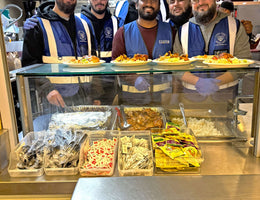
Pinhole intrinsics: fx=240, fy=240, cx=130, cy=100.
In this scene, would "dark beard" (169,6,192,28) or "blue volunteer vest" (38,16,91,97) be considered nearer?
"blue volunteer vest" (38,16,91,97)

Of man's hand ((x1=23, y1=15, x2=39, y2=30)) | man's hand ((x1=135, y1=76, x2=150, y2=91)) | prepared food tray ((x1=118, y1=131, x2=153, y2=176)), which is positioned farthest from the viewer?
man's hand ((x1=23, y1=15, x2=39, y2=30))

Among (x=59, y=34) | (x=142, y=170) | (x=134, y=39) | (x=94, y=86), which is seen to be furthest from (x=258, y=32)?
(x=142, y=170)

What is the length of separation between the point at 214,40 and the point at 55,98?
72.2 inches

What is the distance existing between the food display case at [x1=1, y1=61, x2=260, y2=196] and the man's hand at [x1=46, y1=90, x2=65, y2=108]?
0.04 meters

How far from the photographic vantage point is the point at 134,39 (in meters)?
2.88

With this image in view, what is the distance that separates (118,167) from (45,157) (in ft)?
1.22

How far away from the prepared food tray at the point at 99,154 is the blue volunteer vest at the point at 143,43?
159 centimetres

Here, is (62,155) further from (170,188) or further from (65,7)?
(65,7)

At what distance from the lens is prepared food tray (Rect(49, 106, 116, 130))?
159cm

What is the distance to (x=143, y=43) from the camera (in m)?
2.84

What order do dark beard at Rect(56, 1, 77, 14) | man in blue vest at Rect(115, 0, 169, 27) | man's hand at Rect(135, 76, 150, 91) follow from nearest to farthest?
man's hand at Rect(135, 76, 150, 91)
dark beard at Rect(56, 1, 77, 14)
man in blue vest at Rect(115, 0, 169, 27)

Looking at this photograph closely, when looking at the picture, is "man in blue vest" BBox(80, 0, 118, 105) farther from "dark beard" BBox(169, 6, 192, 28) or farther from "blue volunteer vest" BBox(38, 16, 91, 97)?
"dark beard" BBox(169, 6, 192, 28)

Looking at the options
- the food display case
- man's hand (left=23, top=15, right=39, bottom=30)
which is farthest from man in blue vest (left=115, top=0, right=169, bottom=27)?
the food display case

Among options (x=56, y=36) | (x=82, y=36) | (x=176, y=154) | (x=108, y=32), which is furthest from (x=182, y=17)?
(x=176, y=154)
